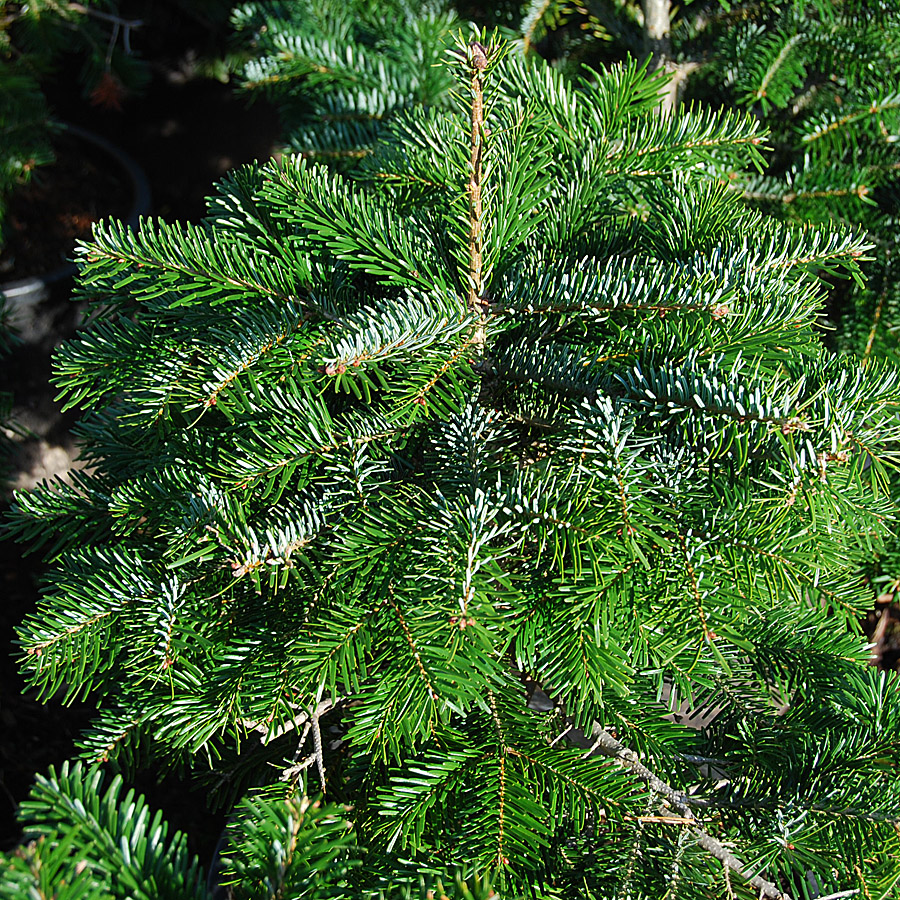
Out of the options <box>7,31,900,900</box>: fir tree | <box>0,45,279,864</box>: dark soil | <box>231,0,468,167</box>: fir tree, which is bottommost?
<box>0,45,279,864</box>: dark soil

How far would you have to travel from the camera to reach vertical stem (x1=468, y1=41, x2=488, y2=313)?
1.60ft

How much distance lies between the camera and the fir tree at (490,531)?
1.38ft

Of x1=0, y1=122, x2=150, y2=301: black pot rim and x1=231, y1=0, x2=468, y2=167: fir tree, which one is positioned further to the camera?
x1=0, y1=122, x2=150, y2=301: black pot rim

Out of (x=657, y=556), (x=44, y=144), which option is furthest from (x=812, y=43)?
(x=44, y=144)

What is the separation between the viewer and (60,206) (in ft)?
5.89

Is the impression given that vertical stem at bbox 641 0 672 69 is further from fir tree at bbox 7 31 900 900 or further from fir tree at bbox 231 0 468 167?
fir tree at bbox 7 31 900 900

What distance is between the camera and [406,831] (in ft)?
1.39

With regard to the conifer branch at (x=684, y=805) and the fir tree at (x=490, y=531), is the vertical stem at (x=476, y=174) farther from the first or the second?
the conifer branch at (x=684, y=805)

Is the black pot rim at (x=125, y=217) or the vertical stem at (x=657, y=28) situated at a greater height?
the vertical stem at (x=657, y=28)

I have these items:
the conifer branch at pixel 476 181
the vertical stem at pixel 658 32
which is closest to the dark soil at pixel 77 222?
the conifer branch at pixel 476 181

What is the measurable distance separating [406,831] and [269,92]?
968mm

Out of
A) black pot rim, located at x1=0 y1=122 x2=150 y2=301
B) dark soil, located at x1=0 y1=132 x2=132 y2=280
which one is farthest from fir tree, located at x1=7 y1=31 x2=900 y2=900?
dark soil, located at x1=0 y1=132 x2=132 y2=280

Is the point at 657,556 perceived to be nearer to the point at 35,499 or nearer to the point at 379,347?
the point at 379,347

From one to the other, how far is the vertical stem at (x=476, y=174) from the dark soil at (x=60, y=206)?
1.38 m
